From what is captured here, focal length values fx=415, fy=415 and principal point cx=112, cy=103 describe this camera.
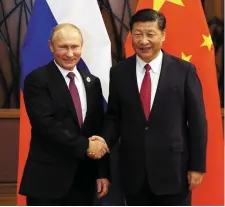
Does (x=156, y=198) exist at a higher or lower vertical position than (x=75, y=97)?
lower

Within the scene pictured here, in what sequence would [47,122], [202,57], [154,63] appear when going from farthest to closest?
[202,57] < [154,63] < [47,122]

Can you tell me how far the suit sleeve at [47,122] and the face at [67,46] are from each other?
0.39 feet

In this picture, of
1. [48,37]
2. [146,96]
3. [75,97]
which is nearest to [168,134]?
[146,96]

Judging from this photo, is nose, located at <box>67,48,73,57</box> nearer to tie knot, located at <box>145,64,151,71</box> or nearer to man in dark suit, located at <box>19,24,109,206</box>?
man in dark suit, located at <box>19,24,109,206</box>

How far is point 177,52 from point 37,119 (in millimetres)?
872

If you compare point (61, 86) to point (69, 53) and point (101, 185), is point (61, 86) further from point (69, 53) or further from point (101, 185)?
point (101, 185)

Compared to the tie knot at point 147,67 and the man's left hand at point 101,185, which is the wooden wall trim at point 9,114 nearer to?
the man's left hand at point 101,185

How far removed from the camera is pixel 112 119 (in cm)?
169

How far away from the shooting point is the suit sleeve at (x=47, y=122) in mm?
1539

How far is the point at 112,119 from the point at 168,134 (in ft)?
0.80

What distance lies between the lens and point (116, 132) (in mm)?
1687

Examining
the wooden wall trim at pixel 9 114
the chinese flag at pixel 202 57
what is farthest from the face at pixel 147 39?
the wooden wall trim at pixel 9 114

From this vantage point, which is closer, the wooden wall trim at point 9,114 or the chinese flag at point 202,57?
the chinese flag at point 202,57

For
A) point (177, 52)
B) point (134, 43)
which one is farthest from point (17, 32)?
point (134, 43)
